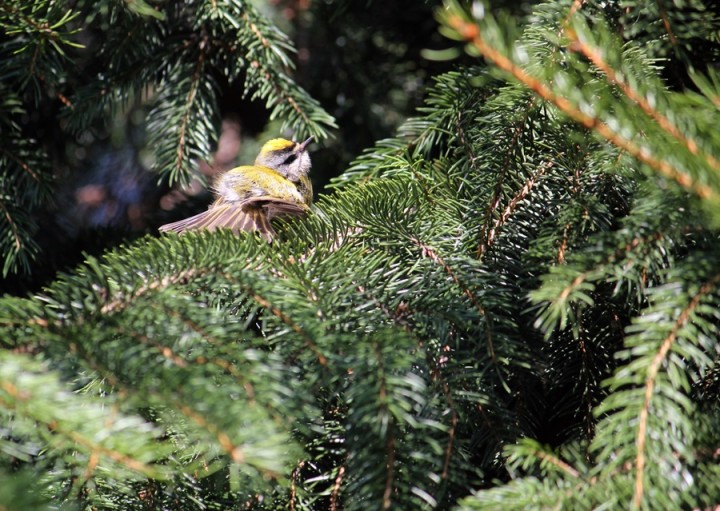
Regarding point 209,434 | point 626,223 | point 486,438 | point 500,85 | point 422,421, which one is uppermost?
point 500,85

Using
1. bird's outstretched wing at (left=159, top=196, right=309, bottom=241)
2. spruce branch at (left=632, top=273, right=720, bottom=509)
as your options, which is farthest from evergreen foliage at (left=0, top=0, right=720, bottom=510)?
bird's outstretched wing at (left=159, top=196, right=309, bottom=241)

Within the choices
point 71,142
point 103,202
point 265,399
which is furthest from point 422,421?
point 103,202

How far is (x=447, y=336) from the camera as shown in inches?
40.8

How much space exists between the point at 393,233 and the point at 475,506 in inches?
22.7

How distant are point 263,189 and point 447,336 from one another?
1.41 m

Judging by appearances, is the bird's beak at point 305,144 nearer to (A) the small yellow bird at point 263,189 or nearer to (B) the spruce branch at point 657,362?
(A) the small yellow bird at point 263,189

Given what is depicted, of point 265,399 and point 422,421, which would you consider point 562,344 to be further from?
point 265,399

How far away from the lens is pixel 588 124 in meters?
0.80

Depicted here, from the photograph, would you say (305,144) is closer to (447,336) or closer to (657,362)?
(447,336)

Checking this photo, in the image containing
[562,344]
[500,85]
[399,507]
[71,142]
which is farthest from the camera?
[71,142]

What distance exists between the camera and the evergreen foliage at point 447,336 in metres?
0.79

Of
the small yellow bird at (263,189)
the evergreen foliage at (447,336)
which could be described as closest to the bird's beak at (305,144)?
the small yellow bird at (263,189)

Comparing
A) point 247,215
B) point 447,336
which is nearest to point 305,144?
point 247,215

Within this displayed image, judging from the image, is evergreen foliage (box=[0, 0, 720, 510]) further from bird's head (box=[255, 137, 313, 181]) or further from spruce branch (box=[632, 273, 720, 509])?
bird's head (box=[255, 137, 313, 181])
